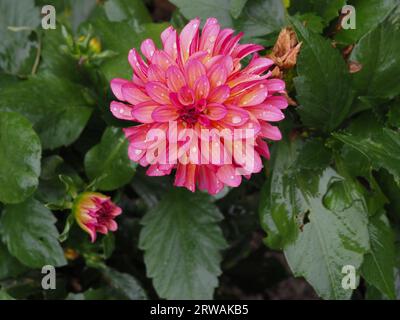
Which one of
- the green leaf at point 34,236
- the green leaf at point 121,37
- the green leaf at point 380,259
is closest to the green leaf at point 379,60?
the green leaf at point 380,259

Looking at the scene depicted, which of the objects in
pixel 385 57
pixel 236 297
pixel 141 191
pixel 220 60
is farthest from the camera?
pixel 236 297

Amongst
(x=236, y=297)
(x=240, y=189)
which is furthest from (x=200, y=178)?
(x=236, y=297)

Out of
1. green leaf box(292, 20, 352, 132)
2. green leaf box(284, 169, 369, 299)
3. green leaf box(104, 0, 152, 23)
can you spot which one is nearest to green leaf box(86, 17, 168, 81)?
green leaf box(104, 0, 152, 23)

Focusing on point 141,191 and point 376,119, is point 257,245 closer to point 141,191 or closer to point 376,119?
point 141,191

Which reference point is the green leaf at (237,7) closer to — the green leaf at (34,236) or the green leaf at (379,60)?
the green leaf at (379,60)

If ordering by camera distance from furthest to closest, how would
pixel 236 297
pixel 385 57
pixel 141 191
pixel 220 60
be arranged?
pixel 236 297 < pixel 141 191 < pixel 385 57 < pixel 220 60

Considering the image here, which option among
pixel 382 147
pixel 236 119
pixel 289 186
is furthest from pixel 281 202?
pixel 236 119

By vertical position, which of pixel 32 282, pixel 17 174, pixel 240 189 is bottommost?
pixel 32 282
